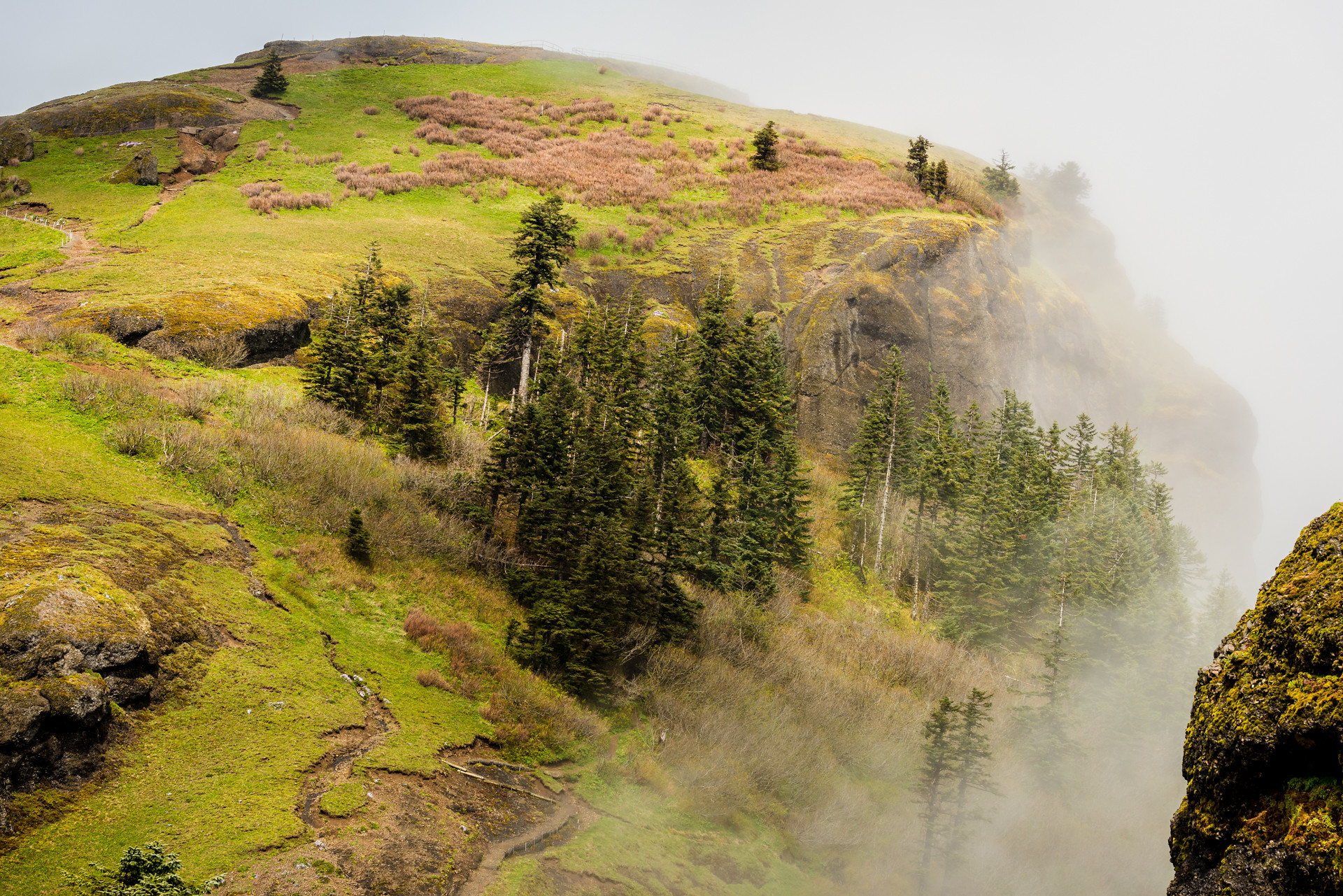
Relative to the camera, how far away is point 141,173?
161 feet

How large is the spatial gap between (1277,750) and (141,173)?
6680 centimetres

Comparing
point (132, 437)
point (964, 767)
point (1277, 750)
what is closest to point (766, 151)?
point (964, 767)

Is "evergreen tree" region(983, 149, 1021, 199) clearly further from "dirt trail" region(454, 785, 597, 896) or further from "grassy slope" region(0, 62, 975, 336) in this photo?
"dirt trail" region(454, 785, 597, 896)

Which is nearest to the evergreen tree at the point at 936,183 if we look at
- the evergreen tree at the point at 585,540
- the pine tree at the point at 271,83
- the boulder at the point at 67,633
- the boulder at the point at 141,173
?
the evergreen tree at the point at 585,540

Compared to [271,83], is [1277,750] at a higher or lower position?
lower

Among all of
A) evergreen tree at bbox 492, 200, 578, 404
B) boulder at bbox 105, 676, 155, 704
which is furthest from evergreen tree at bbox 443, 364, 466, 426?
boulder at bbox 105, 676, 155, 704

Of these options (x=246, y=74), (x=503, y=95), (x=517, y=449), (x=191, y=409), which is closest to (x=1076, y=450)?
(x=517, y=449)

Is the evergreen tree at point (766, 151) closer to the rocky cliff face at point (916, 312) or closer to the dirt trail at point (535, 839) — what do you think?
the rocky cliff face at point (916, 312)

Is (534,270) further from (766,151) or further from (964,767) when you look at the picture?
(766,151)

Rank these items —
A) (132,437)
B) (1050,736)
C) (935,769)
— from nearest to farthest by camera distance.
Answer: (132,437)
(935,769)
(1050,736)

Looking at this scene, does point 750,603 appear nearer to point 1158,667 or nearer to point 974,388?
point 1158,667

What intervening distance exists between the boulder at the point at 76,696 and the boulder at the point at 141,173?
2149 inches

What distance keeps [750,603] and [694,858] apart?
1516cm

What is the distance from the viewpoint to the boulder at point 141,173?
48750 millimetres
